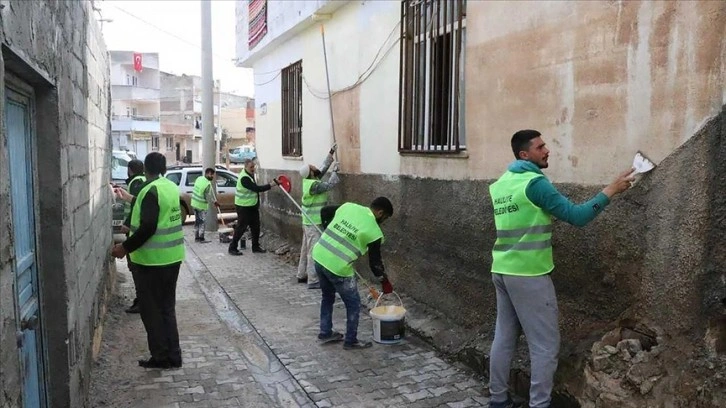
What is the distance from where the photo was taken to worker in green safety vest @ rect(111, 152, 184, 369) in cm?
468

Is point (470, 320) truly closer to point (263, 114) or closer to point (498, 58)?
point (498, 58)

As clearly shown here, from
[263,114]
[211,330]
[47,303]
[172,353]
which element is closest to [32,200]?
[47,303]

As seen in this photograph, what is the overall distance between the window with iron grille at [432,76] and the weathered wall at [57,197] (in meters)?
3.07

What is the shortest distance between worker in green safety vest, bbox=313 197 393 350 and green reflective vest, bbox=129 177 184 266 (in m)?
1.24

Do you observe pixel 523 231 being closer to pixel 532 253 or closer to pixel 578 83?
pixel 532 253

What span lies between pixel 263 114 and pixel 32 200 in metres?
9.86

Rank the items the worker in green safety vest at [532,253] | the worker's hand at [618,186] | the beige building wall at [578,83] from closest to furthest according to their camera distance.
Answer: the beige building wall at [578,83]
the worker's hand at [618,186]
the worker in green safety vest at [532,253]

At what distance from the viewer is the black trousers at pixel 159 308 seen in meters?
4.82

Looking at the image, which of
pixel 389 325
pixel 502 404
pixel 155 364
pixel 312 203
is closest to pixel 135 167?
pixel 312 203

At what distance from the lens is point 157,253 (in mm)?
4766

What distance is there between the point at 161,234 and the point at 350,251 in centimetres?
155

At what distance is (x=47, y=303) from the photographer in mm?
3135

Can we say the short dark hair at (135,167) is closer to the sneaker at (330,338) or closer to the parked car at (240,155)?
the sneaker at (330,338)

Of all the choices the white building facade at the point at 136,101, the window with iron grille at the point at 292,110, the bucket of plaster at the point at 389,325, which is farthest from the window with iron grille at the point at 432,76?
the white building facade at the point at 136,101
